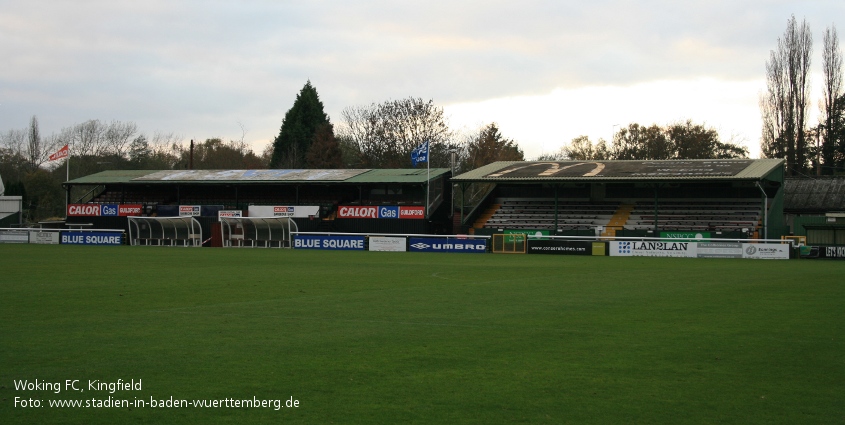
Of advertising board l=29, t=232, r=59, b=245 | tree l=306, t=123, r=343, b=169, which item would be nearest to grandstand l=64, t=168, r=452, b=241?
advertising board l=29, t=232, r=59, b=245

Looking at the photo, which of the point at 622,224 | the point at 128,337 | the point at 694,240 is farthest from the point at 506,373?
the point at 622,224

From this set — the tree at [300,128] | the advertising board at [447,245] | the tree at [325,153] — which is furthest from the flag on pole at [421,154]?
the tree at [300,128]

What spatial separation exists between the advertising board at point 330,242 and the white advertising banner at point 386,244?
81 cm

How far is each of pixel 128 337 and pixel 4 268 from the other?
1774 centimetres

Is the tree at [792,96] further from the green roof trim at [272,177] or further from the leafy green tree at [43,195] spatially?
the leafy green tree at [43,195]

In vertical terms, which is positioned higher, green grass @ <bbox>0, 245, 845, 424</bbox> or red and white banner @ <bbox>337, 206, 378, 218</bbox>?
red and white banner @ <bbox>337, 206, 378, 218</bbox>

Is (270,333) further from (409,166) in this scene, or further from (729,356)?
(409,166)

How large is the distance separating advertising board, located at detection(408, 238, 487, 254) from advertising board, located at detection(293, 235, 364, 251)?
359 centimetres

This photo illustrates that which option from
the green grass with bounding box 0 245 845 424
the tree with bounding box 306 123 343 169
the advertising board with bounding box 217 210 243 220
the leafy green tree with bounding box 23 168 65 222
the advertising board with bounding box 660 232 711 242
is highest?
the tree with bounding box 306 123 343 169

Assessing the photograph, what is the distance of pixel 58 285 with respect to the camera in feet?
65.2

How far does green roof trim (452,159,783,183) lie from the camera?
163 ft

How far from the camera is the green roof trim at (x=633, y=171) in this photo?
49812 millimetres

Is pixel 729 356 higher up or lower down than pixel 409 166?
lower down

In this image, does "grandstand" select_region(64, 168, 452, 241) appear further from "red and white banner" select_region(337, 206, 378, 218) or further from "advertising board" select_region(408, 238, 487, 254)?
"advertising board" select_region(408, 238, 487, 254)
